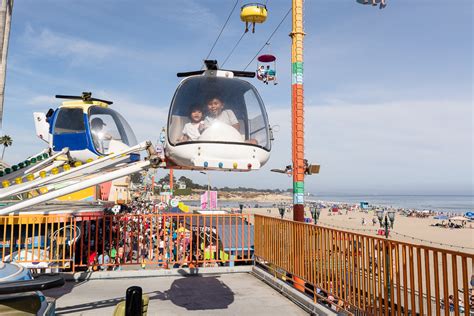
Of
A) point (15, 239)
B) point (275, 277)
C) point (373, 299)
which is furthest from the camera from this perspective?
point (15, 239)

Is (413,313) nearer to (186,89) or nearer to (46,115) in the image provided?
(186,89)

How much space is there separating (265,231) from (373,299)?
4.20m

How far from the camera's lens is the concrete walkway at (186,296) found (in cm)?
637

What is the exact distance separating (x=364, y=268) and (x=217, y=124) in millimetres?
2808

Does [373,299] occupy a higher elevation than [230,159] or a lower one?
lower

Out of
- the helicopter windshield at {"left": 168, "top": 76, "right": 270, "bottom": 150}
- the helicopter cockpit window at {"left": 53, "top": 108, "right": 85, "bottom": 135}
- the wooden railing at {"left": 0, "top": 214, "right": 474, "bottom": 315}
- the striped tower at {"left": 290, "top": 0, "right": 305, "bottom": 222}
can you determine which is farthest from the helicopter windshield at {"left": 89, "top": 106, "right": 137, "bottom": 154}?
the helicopter windshield at {"left": 168, "top": 76, "right": 270, "bottom": 150}

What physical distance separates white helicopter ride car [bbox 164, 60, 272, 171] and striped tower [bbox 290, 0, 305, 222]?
4754mm

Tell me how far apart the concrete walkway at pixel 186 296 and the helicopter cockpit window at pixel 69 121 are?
14.7 ft

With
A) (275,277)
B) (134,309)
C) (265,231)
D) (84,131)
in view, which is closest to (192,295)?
(275,277)

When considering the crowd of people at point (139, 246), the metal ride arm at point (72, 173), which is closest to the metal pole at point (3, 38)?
the metal ride arm at point (72, 173)

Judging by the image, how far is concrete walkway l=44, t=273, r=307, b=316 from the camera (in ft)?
20.9

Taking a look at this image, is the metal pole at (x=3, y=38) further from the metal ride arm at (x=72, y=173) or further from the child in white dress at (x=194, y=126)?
the child in white dress at (x=194, y=126)

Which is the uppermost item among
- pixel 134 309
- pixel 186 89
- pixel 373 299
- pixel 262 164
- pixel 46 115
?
pixel 46 115

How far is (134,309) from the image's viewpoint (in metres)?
2.49
